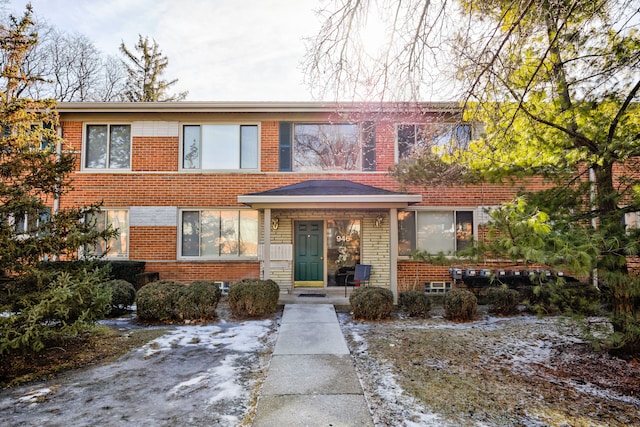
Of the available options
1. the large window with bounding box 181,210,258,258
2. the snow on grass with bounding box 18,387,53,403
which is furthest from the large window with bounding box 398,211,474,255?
the snow on grass with bounding box 18,387,53,403

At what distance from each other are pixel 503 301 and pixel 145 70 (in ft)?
87.0

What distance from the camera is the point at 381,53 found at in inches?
176

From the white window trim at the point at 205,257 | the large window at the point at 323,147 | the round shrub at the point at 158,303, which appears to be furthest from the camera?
the large window at the point at 323,147

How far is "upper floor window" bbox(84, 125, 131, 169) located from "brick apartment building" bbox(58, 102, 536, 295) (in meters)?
0.03

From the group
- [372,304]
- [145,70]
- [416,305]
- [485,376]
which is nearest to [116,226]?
[372,304]

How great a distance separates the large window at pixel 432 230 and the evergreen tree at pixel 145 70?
21.5 metres

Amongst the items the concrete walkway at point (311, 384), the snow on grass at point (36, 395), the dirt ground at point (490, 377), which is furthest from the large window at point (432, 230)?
the snow on grass at point (36, 395)

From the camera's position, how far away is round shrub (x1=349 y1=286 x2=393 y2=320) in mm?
7512

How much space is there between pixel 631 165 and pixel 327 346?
4.92 metres

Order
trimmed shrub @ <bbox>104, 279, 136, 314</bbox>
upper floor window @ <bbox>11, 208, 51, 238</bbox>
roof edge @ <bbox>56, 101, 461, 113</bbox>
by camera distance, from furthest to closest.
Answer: roof edge @ <bbox>56, 101, 461, 113</bbox>, trimmed shrub @ <bbox>104, 279, 136, 314</bbox>, upper floor window @ <bbox>11, 208, 51, 238</bbox>

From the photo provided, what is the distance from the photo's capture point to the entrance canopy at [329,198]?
902cm

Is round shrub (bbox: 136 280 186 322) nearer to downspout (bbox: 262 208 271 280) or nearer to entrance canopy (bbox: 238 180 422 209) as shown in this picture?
downspout (bbox: 262 208 271 280)

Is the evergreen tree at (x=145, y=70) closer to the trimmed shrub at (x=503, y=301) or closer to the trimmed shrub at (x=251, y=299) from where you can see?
the trimmed shrub at (x=251, y=299)

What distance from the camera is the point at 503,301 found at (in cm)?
829
